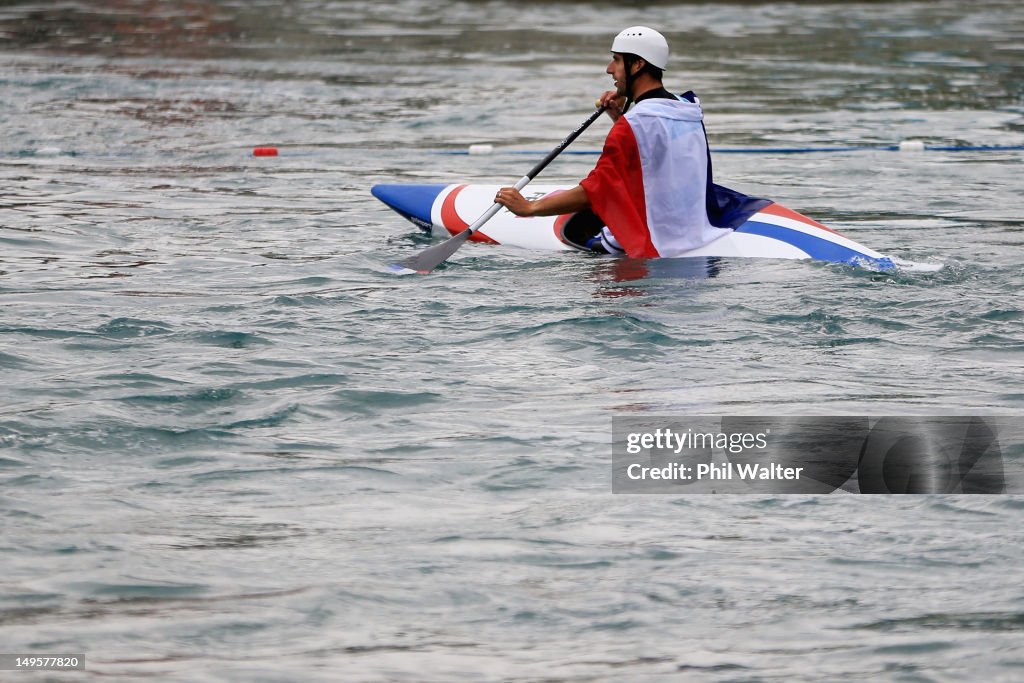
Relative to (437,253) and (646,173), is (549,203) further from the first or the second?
(437,253)

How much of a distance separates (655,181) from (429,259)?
3.93 feet

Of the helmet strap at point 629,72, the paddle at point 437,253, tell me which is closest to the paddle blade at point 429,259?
the paddle at point 437,253

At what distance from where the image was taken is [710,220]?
7.92m

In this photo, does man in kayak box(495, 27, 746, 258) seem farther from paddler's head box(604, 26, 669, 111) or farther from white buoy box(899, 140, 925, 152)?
white buoy box(899, 140, 925, 152)

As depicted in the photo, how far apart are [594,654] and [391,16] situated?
26680mm

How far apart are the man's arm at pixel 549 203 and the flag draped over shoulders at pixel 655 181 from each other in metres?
0.06

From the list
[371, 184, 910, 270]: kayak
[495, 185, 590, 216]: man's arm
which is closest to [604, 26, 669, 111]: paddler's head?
[495, 185, 590, 216]: man's arm

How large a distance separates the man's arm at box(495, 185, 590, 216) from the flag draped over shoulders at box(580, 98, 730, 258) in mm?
61

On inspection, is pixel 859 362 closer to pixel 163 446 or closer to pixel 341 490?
pixel 341 490

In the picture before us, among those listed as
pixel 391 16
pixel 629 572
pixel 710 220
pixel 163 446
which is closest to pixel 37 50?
pixel 391 16

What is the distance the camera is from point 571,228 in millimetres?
8297

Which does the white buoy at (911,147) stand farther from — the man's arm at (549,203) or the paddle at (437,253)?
the man's arm at (549,203)

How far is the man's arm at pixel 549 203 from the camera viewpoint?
760 cm

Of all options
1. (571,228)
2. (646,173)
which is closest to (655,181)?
(646,173)
